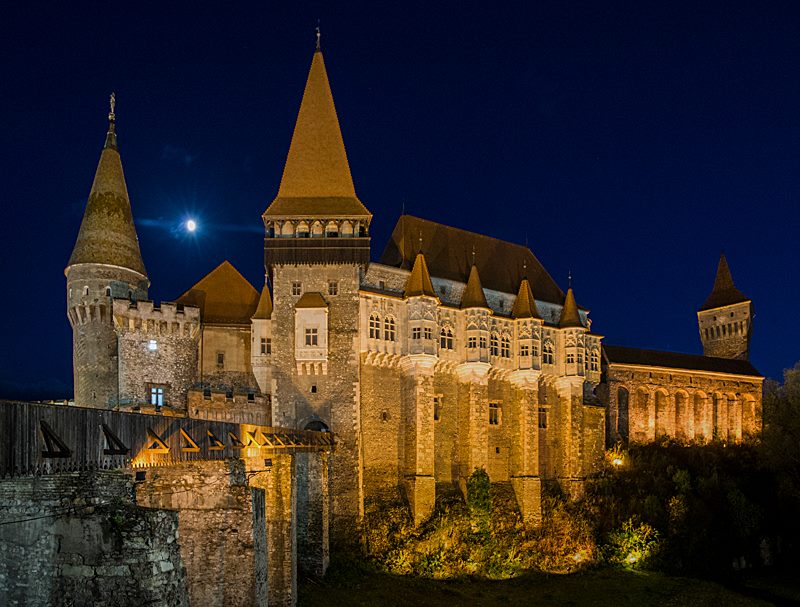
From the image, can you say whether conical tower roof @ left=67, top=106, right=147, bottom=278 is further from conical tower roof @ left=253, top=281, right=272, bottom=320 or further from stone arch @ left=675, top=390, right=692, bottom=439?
stone arch @ left=675, top=390, right=692, bottom=439

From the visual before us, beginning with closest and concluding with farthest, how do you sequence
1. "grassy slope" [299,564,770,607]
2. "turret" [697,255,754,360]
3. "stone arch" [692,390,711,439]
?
1. "grassy slope" [299,564,770,607]
2. "stone arch" [692,390,711,439]
3. "turret" [697,255,754,360]

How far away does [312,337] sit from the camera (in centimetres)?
4759

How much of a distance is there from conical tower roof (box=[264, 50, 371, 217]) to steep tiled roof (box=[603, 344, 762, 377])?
91.8ft

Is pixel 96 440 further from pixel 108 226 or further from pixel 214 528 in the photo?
pixel 108 226

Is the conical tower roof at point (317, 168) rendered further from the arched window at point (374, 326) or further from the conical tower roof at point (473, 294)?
the conical tower roof at point (473, 294)

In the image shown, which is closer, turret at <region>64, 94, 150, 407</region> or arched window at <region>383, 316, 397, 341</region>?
turret at <region>64, 94, 150, 407</region>

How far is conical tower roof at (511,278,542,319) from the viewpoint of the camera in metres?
56.7

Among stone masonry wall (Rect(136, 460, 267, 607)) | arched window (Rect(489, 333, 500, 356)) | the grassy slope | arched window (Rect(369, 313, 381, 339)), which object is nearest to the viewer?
stone masonry wall (Rect(136, 460, 267, 607))

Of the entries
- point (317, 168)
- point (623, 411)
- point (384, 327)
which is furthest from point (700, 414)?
point (317, 168)

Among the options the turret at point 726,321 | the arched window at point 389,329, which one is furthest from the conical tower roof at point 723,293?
the arched window at point 389,329

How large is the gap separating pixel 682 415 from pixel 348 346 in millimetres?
35321

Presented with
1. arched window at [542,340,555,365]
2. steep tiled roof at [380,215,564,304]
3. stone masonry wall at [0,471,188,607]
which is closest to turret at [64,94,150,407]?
steep tiled roof at [380,215,564,304]

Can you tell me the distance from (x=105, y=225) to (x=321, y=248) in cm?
1343

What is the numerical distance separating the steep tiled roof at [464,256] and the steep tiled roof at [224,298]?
31.7 ft
